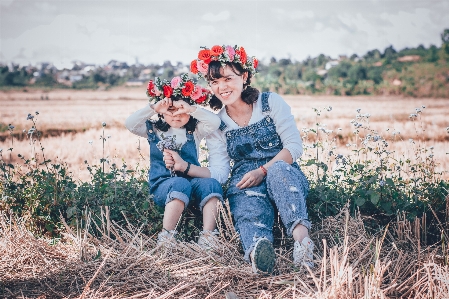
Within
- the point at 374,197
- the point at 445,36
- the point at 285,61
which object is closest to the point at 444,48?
the point at 445,36

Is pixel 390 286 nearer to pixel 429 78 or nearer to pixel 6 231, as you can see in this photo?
pixel 6 231

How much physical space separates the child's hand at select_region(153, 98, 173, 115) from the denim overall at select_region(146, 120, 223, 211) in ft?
0.77

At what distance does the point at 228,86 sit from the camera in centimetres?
445

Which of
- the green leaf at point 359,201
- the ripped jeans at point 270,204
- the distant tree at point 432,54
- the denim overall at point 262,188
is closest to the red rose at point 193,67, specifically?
the denim overall at point 262,188

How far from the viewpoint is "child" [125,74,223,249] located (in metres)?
4.12

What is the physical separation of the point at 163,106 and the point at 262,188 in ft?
3.67

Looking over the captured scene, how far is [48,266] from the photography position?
370cm

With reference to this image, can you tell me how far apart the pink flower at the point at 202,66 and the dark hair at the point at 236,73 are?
38mm

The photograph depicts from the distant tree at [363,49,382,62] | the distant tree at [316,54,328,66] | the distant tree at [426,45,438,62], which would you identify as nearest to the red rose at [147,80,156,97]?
the distant tree at [426,45,438,62]

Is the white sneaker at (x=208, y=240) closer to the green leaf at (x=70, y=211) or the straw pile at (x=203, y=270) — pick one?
the straw pile at (x=203, y=270)

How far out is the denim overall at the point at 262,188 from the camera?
12.7 feet

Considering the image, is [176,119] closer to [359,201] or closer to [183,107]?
[183,107]

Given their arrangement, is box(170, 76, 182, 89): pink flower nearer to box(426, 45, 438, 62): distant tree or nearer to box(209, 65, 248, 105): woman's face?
box(209, 65, 248, 105): woman's face

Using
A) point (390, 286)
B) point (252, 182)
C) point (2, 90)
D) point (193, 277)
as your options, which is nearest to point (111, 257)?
point (193, 277)
